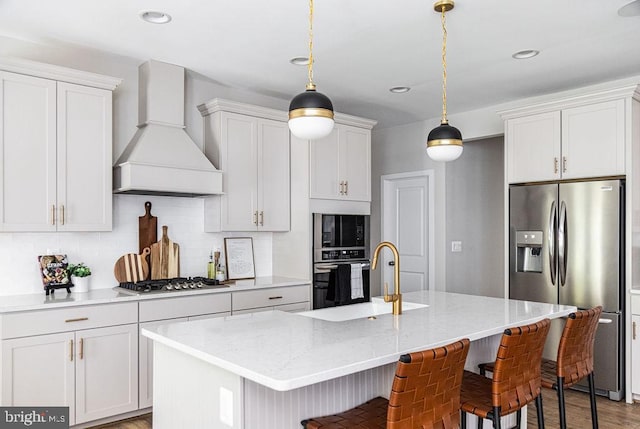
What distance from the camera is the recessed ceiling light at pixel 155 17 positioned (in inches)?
123

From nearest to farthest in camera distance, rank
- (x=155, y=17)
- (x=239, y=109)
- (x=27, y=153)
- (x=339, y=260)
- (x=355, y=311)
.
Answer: (x=355, y=311)
(x=155, y=17)
(x=27, y=153)
(x=239, y=109)
(x=339, y=260)

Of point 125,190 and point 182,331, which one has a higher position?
point 125,190

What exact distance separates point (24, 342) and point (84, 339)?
35cm

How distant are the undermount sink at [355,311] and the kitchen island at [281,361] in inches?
4.3

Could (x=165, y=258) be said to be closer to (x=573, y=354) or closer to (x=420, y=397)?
(x=420, y=397)

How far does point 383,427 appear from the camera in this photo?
1.98m

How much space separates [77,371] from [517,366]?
269cm

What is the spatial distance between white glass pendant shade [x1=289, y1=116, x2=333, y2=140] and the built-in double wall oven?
90.7 inches

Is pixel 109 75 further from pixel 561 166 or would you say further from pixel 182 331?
pixel 561 166

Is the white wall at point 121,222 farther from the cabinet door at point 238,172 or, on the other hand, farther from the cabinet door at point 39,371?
the cabinet door at point 39,371

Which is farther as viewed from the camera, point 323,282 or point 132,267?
point 323,282

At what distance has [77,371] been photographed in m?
3.34

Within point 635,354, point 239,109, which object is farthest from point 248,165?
point 635,354

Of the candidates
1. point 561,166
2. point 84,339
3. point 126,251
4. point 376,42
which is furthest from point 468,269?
point 84,339
